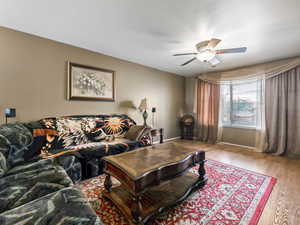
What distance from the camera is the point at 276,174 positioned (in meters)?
2.30

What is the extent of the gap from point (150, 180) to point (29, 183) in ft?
3.49

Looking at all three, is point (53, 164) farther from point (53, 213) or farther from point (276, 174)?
point (276, 174)

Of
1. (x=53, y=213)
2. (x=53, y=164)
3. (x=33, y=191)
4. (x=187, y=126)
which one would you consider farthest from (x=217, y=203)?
(x=187, y=126)

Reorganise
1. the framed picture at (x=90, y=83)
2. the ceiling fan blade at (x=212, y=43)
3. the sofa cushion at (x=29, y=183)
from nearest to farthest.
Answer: the sofa cushion at (x=29, y=183) → the ceiling fan blade at (x=212, y=43) → the framed picture at (x=90, y=83)

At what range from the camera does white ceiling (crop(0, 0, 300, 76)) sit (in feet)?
5.38

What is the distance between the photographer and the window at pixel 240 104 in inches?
147

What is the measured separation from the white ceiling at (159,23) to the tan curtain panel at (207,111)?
1.65 metres

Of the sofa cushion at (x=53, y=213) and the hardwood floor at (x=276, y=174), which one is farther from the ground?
the sofa cushion at (x=53, y=213)

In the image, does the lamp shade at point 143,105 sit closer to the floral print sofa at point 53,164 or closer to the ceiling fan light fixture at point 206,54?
the floral print sofa at point 53,164

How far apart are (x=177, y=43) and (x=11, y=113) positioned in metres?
2.98

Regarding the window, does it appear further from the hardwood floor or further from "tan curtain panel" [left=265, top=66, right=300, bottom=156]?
the hardwood floor

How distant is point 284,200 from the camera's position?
1.65m

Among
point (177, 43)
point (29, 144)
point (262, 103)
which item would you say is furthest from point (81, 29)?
point (262, 103)

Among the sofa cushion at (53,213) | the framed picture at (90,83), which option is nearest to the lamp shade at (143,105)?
the framed picture at (90,83)
